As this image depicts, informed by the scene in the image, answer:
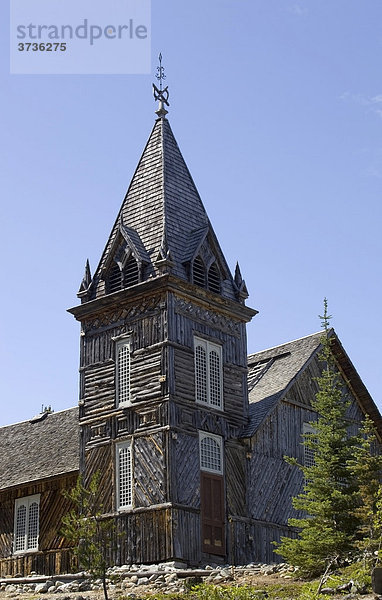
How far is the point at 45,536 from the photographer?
1491 inches

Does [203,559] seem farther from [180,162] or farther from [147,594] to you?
[180,162]

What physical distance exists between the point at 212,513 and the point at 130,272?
9145mm

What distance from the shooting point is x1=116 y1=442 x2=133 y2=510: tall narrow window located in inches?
1339

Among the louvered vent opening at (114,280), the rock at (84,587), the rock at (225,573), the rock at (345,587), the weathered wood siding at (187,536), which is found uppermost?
the louvered vent opening at (114,280)

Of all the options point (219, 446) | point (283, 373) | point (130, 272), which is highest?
point (130, 272)

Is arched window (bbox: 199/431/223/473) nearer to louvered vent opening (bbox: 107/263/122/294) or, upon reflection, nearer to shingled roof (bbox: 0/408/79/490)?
shingled roof (bbox: 0/408/79/490)

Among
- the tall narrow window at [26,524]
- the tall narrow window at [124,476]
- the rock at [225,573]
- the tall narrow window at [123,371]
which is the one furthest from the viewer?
the tall narrow window at [26,524]

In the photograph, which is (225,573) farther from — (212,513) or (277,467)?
(277,467)

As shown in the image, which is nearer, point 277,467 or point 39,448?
point 277,467

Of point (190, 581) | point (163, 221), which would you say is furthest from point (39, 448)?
point (190, 581)

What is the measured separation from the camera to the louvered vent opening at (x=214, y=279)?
37581mm

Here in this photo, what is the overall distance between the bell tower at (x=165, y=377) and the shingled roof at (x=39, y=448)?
3.50m

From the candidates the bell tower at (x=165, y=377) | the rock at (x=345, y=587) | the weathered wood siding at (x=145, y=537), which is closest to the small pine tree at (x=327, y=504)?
the rock at (x=345, y=587)

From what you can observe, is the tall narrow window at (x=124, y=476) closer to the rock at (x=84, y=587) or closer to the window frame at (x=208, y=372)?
the window frame at (x=208, y=372)
